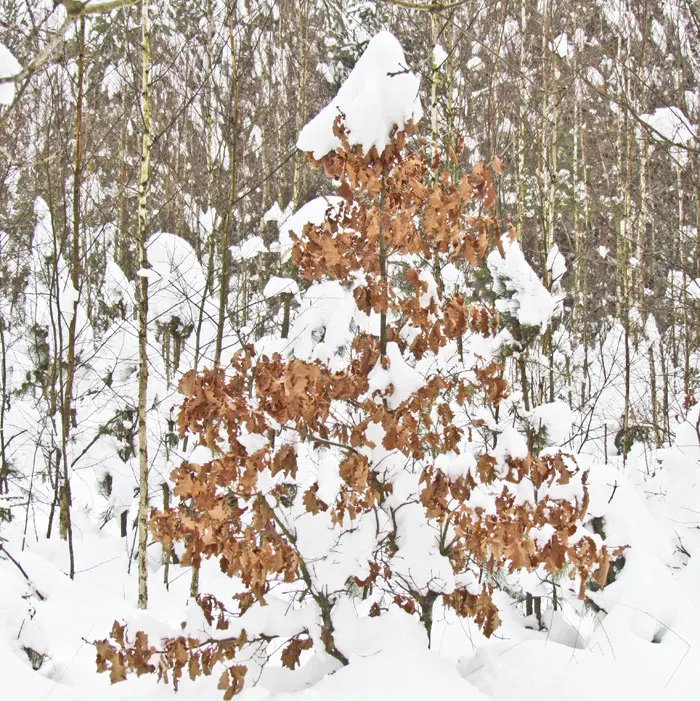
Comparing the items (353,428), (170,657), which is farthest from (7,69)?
(170,657)

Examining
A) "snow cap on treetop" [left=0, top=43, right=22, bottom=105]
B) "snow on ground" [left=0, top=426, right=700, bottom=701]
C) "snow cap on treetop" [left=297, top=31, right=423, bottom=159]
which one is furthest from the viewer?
"snow on ground" [left=0, top=426, right=700, bottom=701]

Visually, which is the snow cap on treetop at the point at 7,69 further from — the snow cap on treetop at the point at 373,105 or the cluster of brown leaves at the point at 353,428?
the snow cap on treetop at the point at 373,105

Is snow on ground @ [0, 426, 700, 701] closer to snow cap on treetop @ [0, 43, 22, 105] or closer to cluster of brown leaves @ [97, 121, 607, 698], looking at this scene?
cluster of brown leaves @ [97, 121, 607, 698]

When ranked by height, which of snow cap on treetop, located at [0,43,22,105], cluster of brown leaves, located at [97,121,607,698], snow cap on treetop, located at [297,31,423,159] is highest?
snow cap on treetop, located at [297,31,423,159]

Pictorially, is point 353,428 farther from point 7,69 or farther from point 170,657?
point 7,69

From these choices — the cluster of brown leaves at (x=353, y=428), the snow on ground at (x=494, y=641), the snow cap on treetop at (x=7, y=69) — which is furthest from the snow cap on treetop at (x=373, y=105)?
the snow on ground at (x=494, y=641)

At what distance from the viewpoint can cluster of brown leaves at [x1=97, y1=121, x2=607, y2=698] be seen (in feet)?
7.97

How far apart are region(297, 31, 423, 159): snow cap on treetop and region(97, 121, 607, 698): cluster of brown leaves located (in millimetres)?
59

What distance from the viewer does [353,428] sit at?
8.73 feet

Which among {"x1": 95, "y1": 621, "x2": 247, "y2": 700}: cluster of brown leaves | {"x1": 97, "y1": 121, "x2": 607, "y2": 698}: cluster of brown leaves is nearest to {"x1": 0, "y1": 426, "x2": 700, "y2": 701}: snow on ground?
{"x1": 95, "y1": 621, "x2": 247, "y2": 700}: cluster of brown leaves

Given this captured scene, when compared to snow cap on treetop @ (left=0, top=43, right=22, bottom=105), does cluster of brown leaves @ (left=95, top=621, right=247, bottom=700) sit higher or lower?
lower

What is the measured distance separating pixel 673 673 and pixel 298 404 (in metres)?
2.37

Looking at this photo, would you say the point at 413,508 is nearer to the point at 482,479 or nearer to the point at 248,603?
the point at 482,479

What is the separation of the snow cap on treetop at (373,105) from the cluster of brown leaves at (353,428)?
59 mm
